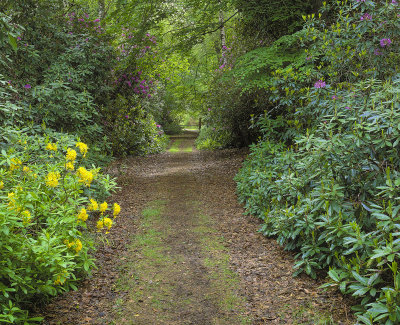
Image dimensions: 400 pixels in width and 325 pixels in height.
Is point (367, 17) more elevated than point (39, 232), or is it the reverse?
point (367, 17)

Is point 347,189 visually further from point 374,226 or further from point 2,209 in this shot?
point 2,209

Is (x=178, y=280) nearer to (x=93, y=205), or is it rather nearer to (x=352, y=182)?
Answer: (x=93, y=205)

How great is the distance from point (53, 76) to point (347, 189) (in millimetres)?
6435

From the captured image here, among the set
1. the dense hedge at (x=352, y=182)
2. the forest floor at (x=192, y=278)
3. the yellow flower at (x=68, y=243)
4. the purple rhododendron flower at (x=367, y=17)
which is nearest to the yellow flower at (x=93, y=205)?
the yellow flower at (x=68, y=243)

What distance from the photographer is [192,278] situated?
395 cm

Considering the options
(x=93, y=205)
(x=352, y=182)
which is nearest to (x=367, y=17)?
(x=352, y=182)

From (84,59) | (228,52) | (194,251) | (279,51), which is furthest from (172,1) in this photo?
(194,251)

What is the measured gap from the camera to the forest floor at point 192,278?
3170 millimetres

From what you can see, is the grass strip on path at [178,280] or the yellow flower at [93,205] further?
the grass strip on path at [178,280]

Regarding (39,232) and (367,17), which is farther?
(367,17)

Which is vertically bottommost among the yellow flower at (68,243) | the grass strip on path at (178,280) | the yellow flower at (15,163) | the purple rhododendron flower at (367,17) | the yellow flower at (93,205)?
the grass strip on path at (178,280)

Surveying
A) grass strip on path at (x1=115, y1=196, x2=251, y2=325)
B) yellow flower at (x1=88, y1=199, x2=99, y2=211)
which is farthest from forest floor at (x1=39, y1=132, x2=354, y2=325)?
yellow flower at (x1=88, y1=199, x2=99, y2=211)

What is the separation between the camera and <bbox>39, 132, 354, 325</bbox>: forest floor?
3.17m

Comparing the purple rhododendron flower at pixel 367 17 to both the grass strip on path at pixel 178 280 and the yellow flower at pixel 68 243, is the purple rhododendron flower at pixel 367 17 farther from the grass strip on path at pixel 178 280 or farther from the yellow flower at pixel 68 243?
the yellow flower at pixel 68 243
